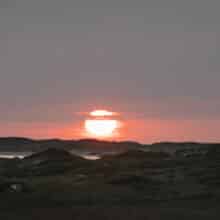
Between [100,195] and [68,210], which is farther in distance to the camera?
[100,195]

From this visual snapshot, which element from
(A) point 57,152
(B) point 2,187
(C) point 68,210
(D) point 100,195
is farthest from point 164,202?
(A) point 57,152

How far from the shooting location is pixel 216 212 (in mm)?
28250

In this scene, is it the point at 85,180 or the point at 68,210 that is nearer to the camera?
the point at 68,210

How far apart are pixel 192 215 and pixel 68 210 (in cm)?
685

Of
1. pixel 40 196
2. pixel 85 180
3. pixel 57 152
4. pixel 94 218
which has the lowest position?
pixel 94 218

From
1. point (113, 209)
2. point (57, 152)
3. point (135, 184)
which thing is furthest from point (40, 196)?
point (57, 152)

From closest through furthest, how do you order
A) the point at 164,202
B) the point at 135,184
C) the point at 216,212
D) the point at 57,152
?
1. the point at 216,212
2. the point at 164,202
3. the point at 135,184
4. the point at 57,152

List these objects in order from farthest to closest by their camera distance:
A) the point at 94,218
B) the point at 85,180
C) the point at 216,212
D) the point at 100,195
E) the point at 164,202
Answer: the point at 85,180
the point at 100,195
the point at 164,202
the point at 216,212
the point at 94,218

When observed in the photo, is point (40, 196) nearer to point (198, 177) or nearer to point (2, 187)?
point (2, 187)

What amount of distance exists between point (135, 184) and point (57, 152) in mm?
34277

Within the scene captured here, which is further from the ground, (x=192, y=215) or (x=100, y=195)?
(x=100, y=195)

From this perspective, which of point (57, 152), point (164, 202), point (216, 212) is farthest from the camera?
point (57, 152)

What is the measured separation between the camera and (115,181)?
138ft

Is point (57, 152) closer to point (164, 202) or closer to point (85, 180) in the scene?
point (85, 180)
